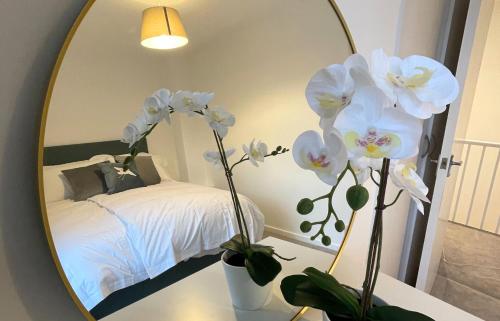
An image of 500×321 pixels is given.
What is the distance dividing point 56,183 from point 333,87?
46 cm

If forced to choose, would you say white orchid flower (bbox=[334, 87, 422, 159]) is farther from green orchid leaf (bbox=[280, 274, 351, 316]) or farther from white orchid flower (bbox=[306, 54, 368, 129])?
green orchid leaf (bbox=[280, 274, 351, 316])

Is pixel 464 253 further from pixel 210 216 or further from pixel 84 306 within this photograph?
pixel 84 306

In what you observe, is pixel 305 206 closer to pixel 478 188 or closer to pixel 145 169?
pixel 145 169

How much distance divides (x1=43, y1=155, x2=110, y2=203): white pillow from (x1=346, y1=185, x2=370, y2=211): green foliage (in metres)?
0.46

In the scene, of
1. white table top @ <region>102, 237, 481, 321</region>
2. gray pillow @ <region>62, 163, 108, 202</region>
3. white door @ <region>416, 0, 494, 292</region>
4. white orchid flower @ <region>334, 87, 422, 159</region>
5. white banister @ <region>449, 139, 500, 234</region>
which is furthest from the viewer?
white banister @ <region>449, 139, 500, 234</region>

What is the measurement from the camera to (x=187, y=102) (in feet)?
1.84

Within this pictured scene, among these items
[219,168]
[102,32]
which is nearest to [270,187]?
[219,168]

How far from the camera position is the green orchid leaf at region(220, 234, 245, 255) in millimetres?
654

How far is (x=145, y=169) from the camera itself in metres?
0.54

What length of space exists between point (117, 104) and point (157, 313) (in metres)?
0.45

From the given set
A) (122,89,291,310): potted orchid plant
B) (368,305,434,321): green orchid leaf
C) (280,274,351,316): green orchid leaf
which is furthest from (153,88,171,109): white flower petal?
(368,305,434,321): green orchid leaf

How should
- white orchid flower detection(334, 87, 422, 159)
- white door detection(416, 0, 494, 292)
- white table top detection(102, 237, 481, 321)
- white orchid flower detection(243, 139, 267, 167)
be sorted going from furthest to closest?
white door detection(416, 0, 494, 292), white orchid flower detection(243, 139, 267, 167), white table top detection(102, 237, 481, 321), white orchid flower detection(334, 87, 422, 159)

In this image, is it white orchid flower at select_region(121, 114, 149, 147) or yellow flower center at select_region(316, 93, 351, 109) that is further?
white orchid flower at select_region(121, 114, 149, 147)

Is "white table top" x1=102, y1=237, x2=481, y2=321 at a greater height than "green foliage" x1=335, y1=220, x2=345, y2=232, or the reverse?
"green foliage" x1=335, y1=220, x2=345, y2=232
